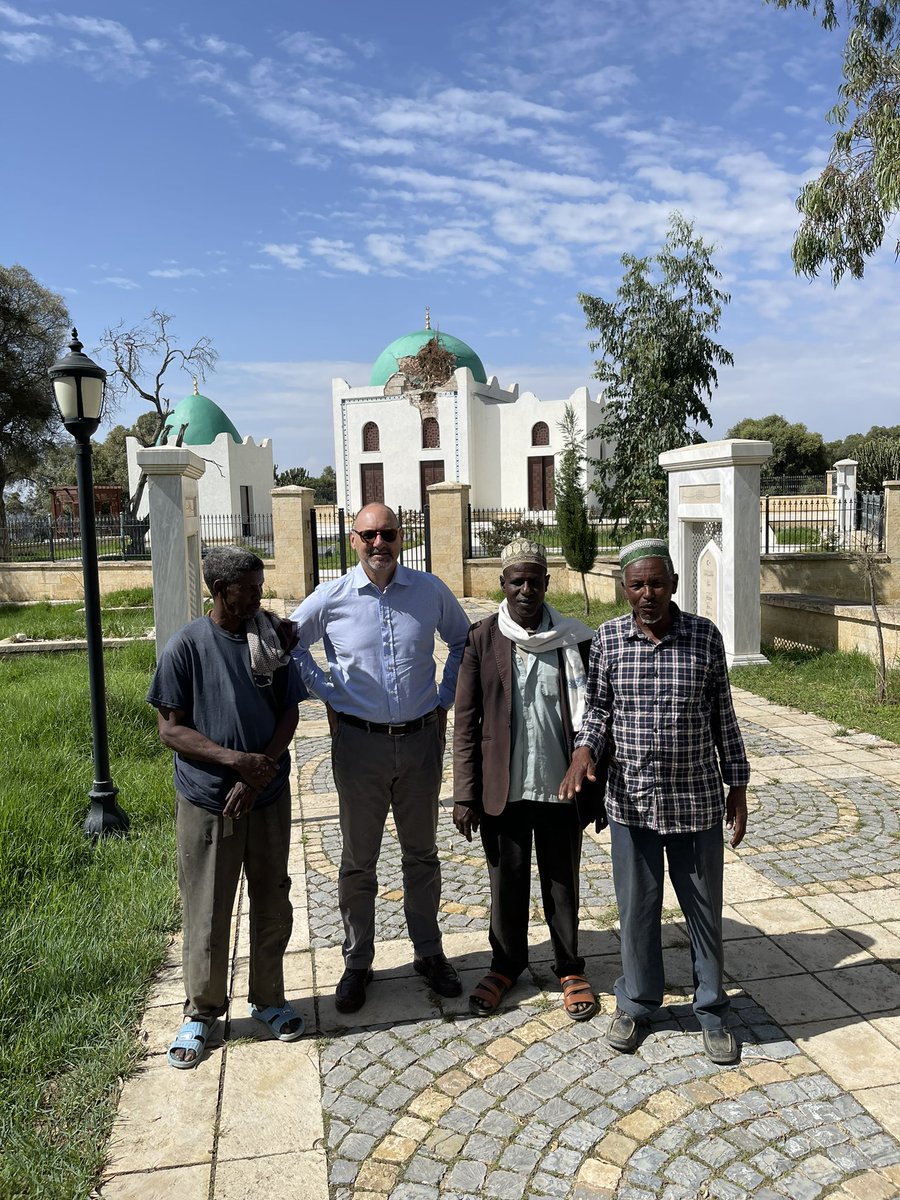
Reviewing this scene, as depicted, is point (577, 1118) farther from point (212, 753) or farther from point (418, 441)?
point (418, 441)

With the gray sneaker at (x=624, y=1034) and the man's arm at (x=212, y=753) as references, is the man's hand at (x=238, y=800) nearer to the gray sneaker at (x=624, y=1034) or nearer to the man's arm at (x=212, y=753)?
the man's arm at (x=212, y=753)

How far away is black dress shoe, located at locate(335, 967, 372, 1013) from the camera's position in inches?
125

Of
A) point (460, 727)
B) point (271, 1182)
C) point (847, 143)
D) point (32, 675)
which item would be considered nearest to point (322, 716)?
point (32, 675)

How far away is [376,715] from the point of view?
3.16 metres

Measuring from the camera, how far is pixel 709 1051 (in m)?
2.78

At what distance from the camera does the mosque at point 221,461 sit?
110 ft

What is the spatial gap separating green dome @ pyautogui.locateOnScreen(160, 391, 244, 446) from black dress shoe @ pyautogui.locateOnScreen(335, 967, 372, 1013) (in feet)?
107

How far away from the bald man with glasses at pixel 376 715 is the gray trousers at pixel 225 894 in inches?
10.1

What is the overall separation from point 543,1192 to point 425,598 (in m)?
1.85

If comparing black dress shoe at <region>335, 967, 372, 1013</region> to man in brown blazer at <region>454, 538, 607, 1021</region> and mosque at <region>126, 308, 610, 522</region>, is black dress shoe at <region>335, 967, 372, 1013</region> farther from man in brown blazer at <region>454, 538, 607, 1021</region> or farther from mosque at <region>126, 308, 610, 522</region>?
mosque at <region>126, 308, 610, 522</region>

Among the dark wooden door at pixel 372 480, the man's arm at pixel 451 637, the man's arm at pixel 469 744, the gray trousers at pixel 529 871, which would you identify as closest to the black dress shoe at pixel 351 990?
the gray trousers at pixel 529 871

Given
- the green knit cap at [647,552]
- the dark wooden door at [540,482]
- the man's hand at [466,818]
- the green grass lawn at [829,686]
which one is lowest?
the green grass lawn at [829,686]

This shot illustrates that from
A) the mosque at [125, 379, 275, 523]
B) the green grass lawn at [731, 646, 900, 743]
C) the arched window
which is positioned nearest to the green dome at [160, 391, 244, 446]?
the mosque at [125, 379, 275, 523]

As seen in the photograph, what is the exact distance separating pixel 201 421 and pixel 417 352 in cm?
882
